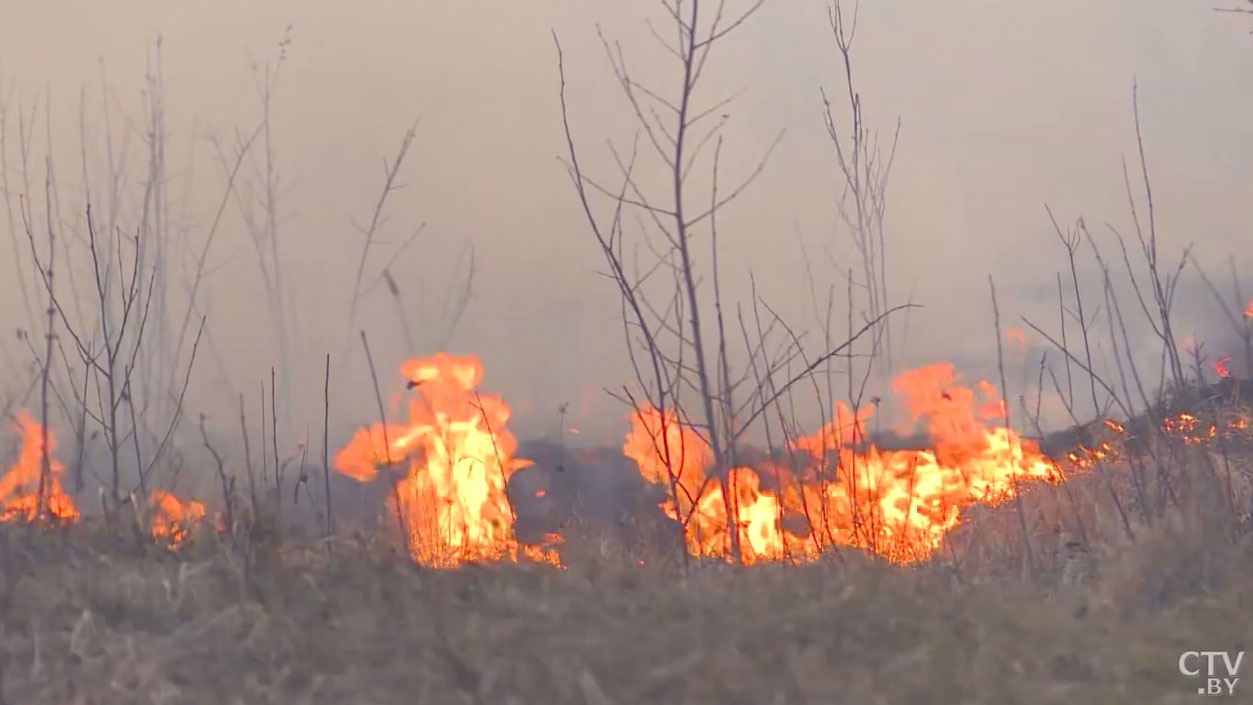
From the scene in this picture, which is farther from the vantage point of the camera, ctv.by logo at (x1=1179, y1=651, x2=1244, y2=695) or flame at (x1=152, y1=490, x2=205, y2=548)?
flame at (x1=152, y1=490, x2=205, y2=548)

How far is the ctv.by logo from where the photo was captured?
1.99 meters

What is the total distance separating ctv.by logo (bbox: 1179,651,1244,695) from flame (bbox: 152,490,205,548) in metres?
2.38

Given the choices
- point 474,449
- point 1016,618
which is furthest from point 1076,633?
point 474,449

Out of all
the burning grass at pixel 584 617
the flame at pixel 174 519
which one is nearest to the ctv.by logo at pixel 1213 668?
the burning grass at pixel 584 617

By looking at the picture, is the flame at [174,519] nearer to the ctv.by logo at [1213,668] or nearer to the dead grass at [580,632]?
the dead grass at [580,632]

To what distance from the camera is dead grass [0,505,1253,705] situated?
74.9 inches

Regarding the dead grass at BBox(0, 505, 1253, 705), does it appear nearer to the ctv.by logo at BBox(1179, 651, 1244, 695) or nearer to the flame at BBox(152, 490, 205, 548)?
the ctv.by logo at BBox(1179, 651, 1244, 695)

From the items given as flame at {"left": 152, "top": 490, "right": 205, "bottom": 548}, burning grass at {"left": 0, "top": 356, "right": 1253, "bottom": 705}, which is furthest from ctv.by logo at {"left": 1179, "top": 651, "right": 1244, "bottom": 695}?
flame at {"left": 152, "top": 490, "right": 205, "bottom": 548}

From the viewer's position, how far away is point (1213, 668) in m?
2.09

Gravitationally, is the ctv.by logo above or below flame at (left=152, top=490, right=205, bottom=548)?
below

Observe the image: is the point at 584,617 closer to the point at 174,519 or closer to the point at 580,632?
the point at 580,632

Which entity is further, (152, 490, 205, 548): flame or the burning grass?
(152, 490, 205, 548): flame

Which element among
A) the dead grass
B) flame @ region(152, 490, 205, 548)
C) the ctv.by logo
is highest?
flame @ region(152, 490, 205, 548)

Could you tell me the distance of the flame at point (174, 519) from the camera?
2869 mm
